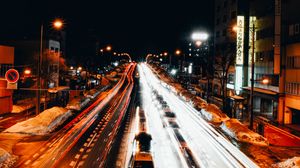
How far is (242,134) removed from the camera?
72.2 feet

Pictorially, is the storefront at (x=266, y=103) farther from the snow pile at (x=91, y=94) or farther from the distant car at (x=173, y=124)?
the snow pile at (x=91, y=94)

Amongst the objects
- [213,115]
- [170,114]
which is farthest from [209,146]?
[170,114]

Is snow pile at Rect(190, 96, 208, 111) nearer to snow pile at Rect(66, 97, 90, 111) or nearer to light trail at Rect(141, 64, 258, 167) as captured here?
light trail at Rect(141, 64, 258, 167)

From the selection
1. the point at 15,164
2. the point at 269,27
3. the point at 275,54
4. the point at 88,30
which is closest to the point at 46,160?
the point at 15,164

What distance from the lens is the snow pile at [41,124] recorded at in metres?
22.6

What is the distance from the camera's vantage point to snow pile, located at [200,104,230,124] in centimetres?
2886

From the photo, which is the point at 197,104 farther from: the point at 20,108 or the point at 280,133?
the point at 20,108

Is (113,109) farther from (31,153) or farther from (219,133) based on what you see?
(31,153)

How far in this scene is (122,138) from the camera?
22.0m

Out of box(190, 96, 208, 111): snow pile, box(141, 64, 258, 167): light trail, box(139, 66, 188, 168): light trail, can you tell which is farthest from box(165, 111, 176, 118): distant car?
box(190, 96, 208, 111): snow pile

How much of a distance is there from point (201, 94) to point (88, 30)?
212ft

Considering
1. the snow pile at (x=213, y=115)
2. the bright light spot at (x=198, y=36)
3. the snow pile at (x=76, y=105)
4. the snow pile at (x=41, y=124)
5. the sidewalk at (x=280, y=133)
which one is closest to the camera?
the snow pile at (x=41, y=124)

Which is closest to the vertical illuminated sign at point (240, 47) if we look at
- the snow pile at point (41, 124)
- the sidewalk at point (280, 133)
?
the sidewalk at point (280, 133)

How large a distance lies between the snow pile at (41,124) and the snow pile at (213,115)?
14523 millimetres
